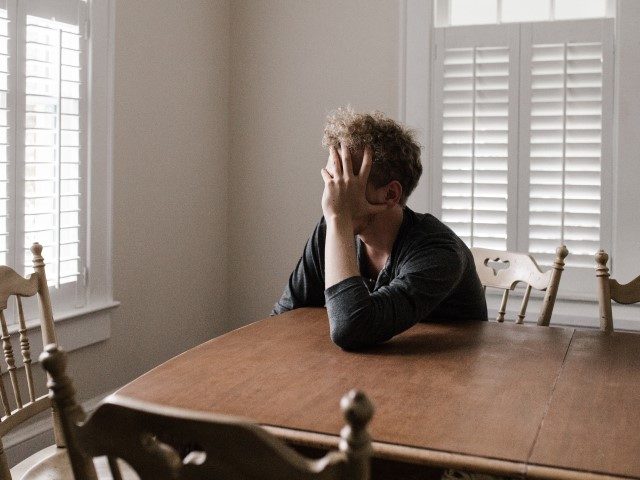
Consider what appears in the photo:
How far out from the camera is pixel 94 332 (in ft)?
9.95

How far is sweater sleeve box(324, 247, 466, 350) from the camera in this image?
1787 millimetres

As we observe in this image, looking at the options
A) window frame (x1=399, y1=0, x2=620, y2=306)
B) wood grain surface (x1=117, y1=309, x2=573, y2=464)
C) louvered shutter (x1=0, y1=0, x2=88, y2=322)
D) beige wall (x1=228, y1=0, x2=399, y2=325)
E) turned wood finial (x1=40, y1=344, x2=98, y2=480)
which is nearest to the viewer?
→ turned wood finial (x1=40, y1=344, x2=98, y2=480)

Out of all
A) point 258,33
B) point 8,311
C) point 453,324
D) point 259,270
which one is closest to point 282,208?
point 259,270

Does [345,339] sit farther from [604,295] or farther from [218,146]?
[218,146]

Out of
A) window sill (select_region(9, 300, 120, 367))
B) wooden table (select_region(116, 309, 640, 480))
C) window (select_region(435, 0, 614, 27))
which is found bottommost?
window sill (select_region(9, 300, 120, 367))

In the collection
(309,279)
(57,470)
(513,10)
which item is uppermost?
(513,10)

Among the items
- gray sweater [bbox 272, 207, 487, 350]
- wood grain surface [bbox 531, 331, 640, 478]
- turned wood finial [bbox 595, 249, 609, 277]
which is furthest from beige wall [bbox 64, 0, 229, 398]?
wood grain surface [bbox 531, 331, 640, 478]

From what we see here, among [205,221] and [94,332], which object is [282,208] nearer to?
[205,221]

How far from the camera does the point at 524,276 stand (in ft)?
8.09

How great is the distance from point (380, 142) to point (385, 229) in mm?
234

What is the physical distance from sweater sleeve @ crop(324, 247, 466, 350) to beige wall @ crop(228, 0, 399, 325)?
67.4 inches

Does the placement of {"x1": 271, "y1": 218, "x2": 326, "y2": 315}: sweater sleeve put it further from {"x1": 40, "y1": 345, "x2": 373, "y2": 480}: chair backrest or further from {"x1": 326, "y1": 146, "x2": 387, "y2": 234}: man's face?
{"x1": 40, "y1": 345, "x2": 373, "y2": 480}: chair backrest

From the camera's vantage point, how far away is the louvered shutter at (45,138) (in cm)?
257

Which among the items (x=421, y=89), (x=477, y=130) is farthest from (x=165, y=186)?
(x=477, y=130)
